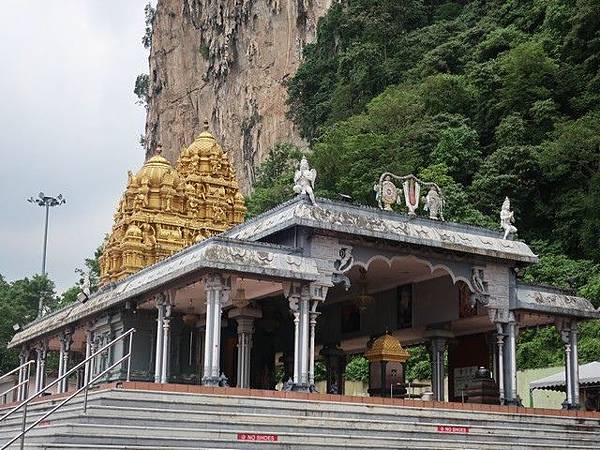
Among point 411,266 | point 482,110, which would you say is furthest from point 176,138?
point 411,266

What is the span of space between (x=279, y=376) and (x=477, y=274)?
40.8ft

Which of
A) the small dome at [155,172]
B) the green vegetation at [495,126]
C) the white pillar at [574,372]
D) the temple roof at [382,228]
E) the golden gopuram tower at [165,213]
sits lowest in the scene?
the white pillar at [574,372]

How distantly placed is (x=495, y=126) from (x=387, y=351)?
23.3m

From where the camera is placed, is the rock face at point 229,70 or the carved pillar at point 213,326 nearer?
the carved pillar at point 213,326

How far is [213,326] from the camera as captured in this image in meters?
18.3

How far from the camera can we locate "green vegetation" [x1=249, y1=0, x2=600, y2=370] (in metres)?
37.2

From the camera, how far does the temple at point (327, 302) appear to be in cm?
1909

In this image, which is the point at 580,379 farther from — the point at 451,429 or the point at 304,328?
the point at 304,328

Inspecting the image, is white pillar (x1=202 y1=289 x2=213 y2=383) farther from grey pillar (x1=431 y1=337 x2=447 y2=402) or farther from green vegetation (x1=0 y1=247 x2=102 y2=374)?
green vegetation (x1=0 y1=247 x2=102 y2=374)

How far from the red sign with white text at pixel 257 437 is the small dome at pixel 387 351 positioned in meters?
6.49

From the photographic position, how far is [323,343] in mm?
28234

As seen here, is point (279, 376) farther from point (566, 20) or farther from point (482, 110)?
point (566, 20)

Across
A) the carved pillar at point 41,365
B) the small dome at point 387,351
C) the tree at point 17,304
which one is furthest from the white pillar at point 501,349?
the tree at point 17,304

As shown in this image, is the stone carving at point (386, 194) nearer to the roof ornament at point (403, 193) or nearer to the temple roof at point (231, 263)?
the roof ornament at point (403, 193)
